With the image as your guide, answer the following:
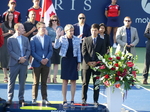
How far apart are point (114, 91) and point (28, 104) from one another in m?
2.00

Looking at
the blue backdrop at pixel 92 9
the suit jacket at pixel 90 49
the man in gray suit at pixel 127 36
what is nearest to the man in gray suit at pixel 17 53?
the suit jacket at pixel 90 49

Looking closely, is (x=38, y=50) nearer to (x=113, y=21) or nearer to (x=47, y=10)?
(x=47, y=10)

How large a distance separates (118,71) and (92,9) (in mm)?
12423

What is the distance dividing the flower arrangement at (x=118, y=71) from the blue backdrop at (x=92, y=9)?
11.7 meters

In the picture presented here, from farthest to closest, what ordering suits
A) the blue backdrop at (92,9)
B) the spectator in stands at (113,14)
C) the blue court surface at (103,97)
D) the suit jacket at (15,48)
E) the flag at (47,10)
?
the blue backdrop at (92,9) → the spectator in stands at (113,14) → the flag at (47,10) → the blue court surface at (103,97) → the suit jacket at (15,48)

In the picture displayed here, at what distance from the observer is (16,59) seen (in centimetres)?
1052

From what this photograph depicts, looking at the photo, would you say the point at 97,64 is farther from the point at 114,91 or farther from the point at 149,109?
the point at 149,109

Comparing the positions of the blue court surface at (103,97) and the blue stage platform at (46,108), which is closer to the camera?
the blue stage platform at (46,108)

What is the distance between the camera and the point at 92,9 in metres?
22.1

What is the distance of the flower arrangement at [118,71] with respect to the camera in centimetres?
996

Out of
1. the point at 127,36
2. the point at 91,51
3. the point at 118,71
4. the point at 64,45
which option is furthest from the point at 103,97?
the point at 118,71

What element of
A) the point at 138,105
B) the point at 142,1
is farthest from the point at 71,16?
the point at 138,105

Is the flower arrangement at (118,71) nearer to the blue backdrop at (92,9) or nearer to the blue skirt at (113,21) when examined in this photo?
the blue skirt at (113,21)

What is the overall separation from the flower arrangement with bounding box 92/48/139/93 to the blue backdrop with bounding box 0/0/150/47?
38.5ft
